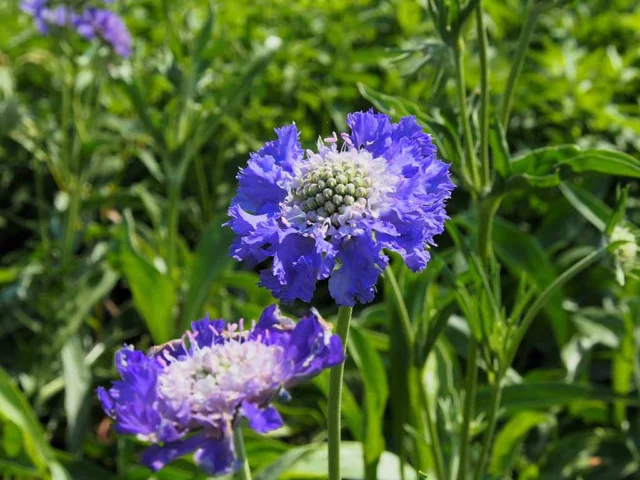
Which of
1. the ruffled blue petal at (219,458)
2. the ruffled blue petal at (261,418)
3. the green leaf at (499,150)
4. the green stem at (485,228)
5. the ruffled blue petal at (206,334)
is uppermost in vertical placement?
the green leaf at (499,150)

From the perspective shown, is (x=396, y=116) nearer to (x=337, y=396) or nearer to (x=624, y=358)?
(x=337, y=396)

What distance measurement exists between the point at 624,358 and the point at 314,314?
136cm

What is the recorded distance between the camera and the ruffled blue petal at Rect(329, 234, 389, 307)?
87 cm

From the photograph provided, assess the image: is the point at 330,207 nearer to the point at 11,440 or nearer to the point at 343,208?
the point at 343,208

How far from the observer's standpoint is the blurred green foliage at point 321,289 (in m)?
1.60

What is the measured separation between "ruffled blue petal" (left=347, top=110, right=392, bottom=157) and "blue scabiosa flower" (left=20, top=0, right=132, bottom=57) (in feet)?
5.23

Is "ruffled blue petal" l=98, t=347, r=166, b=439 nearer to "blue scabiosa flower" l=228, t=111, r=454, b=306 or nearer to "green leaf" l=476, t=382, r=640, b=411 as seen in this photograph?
"blue scabiosa flower" l=228, t=111, r=454, b=306

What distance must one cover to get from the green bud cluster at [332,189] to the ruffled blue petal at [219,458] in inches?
10.6

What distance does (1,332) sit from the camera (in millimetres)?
2424

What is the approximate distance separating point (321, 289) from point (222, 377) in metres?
1.69

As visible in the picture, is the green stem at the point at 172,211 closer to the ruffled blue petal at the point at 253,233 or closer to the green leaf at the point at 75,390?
the green leaf at the point at 75,390

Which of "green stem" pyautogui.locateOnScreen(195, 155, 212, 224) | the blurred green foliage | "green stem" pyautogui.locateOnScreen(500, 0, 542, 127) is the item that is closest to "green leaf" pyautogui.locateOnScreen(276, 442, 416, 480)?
the blurred green foliage

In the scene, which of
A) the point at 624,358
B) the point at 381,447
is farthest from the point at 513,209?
the point at 381,447

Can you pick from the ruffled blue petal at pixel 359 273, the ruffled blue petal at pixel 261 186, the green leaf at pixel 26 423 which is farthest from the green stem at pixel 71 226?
the ruffled blue petal at pixel 359 273
